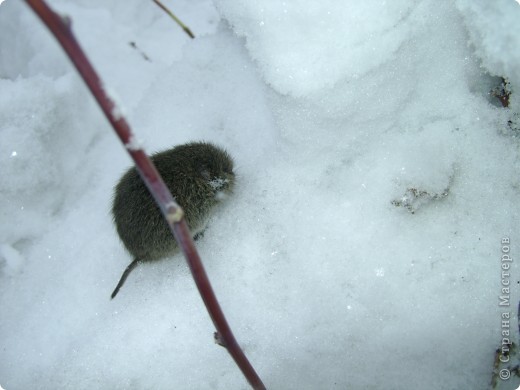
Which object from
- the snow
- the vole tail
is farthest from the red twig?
the vole tail

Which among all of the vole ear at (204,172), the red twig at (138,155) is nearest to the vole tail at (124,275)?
the vole ear at (204,172)

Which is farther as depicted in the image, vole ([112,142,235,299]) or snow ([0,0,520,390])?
vole ([112,142,235,299])

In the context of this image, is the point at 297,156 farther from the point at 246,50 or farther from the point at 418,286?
the point at 418,286

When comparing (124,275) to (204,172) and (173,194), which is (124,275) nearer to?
(173,194)

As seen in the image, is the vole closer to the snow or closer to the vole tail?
the vole tail

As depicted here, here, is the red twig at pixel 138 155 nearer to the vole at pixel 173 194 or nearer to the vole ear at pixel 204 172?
the vole at pixel 173 194

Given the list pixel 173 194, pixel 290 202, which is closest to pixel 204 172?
pixel 173 194
